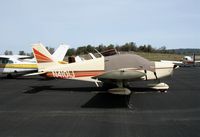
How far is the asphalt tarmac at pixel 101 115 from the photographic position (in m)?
6.50

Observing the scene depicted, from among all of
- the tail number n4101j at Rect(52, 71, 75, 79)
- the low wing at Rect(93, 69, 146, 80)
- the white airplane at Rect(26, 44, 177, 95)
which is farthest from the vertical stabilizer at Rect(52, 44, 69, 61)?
the low wing at Rect(93, 69, 146, 80)

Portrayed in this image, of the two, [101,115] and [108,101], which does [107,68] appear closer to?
[108,101]

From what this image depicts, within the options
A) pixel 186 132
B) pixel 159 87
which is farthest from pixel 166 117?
pixel 159 87

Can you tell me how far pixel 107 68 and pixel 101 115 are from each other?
4.29 meters

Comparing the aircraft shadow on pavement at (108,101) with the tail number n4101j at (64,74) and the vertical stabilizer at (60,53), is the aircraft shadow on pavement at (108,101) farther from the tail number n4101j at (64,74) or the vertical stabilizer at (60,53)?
the vertical stabilizer at (60,53)

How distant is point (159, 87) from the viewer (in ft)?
42.7

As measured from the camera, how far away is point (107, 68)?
40.4ft

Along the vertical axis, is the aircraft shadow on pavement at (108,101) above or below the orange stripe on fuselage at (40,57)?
below

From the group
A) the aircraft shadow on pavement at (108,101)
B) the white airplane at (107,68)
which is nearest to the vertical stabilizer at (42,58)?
the white airplane at (107,68)

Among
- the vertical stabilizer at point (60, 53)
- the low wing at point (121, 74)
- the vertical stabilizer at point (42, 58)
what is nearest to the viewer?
the low wing at point (121, 74)

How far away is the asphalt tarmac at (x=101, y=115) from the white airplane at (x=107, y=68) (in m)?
0.70

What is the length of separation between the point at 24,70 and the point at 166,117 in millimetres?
16902

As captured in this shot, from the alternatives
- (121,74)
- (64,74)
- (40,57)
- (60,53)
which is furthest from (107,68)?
(60,53)

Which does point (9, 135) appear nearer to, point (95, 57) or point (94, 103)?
point (94, 103)
